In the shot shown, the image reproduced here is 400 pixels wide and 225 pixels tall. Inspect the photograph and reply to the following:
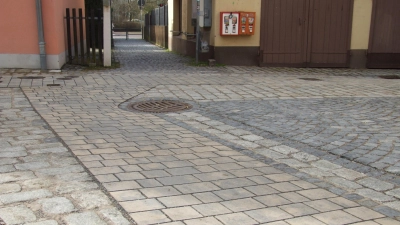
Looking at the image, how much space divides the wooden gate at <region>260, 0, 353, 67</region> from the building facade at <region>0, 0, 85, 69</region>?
6.01 meters

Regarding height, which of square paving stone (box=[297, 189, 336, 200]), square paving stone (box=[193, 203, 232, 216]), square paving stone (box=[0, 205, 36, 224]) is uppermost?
square paving stone (box=[0, 205, 36, 224])

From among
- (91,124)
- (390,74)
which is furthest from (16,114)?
(390,74)

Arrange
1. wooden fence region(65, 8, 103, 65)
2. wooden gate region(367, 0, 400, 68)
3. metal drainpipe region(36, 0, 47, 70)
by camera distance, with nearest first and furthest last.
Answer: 1. metal drainpipe region(36, 0, 47, 70)
2. wooden fence region(65, 8, 103, 65)
3. wooden gate region(367, 0, 400, 68)

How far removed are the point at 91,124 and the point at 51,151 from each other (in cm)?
130

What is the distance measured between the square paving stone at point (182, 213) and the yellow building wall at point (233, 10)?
10.0m

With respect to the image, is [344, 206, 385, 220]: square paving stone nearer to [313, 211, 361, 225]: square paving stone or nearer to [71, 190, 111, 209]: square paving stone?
[313, 211, 361, 225]: square paving stone

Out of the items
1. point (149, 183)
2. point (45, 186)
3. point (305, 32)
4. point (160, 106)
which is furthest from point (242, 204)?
point (305, 32)

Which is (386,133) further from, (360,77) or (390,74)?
(390,74)

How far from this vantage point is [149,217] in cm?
305

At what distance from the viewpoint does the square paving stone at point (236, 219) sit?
3.02 meters

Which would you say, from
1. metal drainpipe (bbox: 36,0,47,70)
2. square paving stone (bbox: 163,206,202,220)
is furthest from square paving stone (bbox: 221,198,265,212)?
metal drainpipe (bbox: 36,0,47,70)

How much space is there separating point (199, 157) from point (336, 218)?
1725 millimetres

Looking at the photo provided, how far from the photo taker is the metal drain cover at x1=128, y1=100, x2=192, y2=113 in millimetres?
6848

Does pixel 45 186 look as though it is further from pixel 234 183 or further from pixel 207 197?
pixel 234 183
